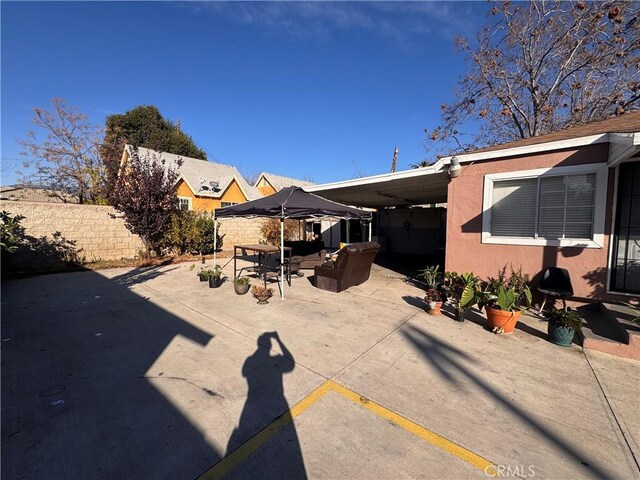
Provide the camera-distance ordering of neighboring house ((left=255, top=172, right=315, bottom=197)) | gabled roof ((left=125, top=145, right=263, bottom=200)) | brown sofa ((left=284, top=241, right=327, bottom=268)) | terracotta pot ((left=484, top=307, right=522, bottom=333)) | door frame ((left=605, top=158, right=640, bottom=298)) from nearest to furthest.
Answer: terracotta pot ((left=484, top=307, right=522, bottom=333)) < door frame ((left=605, top=158, right=640, bottom=298)) < brown sofa ((left=284, top=241, right=327, bottom=268)) < gabled roof ((left=125, top=145, right=263, bottom=200)) < neighboring house ((left=255, top=172, right=315, bottom=197))

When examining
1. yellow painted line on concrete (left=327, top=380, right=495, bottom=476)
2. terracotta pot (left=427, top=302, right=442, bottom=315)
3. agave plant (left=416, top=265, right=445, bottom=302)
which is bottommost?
yellow painted line on concrete (left=327, top=380, right=495, bottom=476)

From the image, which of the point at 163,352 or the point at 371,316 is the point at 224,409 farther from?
the point at 371,316

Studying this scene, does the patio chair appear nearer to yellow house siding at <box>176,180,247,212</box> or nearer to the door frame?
the door frame

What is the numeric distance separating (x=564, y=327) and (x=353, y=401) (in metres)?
3.45

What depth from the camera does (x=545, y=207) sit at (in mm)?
5504

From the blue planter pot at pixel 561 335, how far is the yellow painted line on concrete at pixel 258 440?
11.9ft

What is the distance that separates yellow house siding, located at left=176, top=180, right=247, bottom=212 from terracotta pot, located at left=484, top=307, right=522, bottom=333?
16.4 metres

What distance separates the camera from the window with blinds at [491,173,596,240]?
512 cm

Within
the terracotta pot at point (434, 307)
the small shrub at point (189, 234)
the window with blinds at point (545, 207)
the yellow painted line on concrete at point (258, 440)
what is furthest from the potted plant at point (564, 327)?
the small shrub at point (189, 234)

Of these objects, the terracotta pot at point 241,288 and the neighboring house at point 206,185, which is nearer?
the terracotta pot at point 241,288

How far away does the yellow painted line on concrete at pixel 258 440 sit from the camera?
76.1 inches

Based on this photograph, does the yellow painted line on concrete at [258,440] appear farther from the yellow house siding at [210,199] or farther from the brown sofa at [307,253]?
the yellow house siding at [210,199]

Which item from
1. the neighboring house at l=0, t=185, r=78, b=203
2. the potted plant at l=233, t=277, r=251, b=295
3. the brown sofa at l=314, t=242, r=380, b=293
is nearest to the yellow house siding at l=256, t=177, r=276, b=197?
the neighboring house at l=0, t=185, r=78, b=203

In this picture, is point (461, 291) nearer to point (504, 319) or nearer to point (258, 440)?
point (504, 319)
